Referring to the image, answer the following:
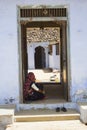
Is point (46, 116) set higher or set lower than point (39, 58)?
A: lower

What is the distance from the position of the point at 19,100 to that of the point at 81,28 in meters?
2.66

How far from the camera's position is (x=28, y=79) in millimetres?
11172

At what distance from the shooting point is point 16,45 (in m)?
10.2

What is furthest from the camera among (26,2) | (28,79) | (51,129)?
(28,79)

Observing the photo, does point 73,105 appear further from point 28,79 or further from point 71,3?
point 71,3

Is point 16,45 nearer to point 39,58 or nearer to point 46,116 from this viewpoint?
point 46,116

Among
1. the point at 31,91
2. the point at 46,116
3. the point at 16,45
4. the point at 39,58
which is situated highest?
the point at 16,45

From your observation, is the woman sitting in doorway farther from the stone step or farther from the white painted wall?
the stone step

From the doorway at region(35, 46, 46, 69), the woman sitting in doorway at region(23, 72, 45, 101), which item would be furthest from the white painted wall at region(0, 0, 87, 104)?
the doorway at region(35, 46, 46, 69)

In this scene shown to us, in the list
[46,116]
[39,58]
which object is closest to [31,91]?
[46,116]

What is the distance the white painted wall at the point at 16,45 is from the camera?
10.2 m

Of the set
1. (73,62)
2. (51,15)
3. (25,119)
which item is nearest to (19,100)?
(25,119)

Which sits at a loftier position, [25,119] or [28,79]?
[28,79]

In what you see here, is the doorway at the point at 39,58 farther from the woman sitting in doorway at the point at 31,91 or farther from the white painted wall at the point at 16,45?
the white painted wall at the point at 16,45
